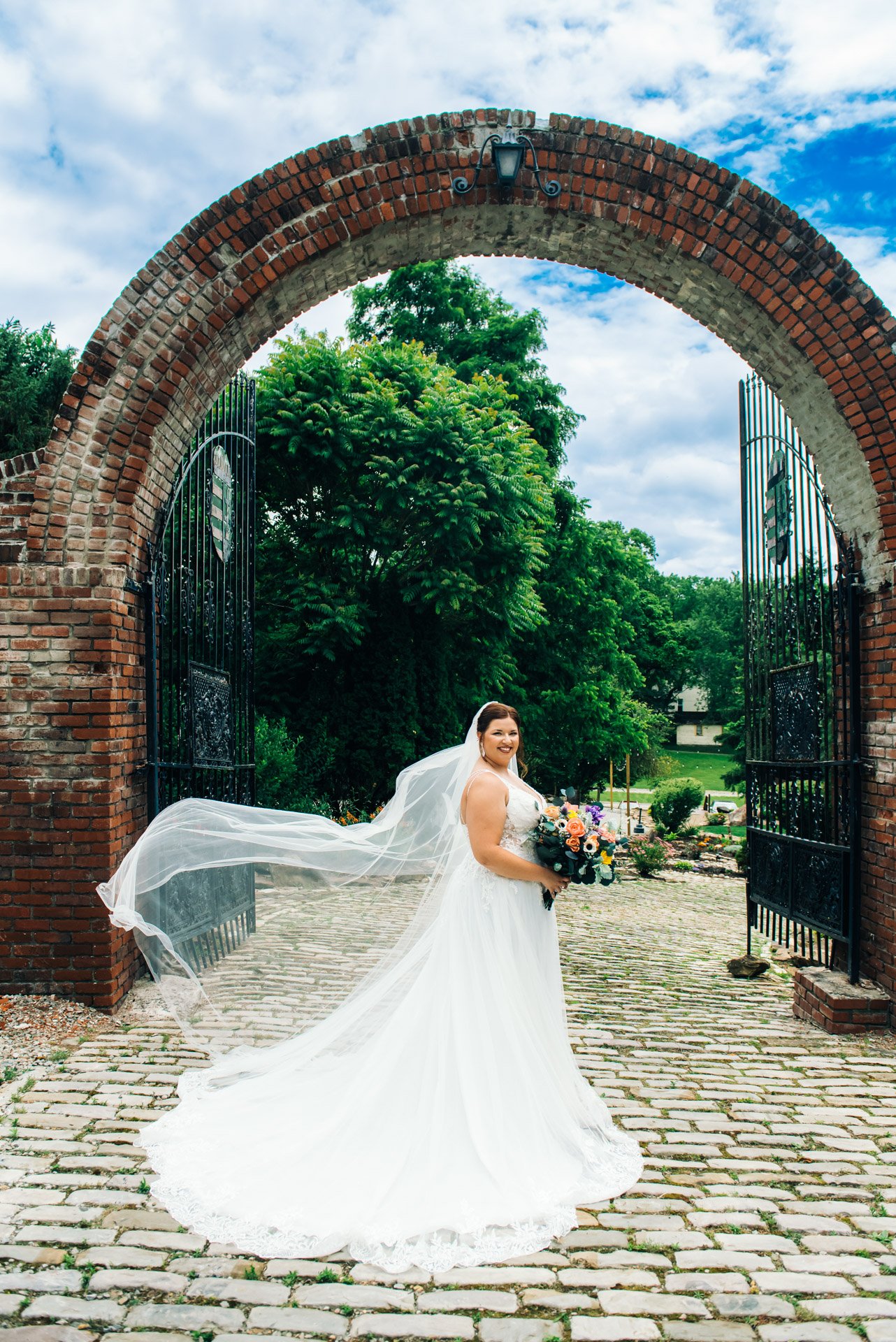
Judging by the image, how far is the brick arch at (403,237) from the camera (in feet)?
20.6

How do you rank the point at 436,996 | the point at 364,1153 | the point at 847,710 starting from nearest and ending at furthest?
1. the point at 364,1153
2. the point at 436,996
3. the point at 847,710

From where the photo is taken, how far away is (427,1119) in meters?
3.98

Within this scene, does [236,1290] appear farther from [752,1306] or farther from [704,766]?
[704,766]

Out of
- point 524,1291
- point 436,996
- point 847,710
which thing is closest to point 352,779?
point 847,710

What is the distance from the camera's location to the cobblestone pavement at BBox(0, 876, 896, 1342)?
2.93 m

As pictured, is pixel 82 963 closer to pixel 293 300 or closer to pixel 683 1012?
pixel 683 1012

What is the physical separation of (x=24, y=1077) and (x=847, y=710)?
5.49 m

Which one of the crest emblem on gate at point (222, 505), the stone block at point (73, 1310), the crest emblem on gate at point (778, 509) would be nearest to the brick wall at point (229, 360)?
the crest emblem on gate at point (778, 509)

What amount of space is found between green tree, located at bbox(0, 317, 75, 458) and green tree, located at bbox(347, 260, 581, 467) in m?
7.48

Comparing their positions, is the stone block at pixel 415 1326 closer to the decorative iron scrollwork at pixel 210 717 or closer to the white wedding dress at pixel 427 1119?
the white wedding dress at pixel 427 1119

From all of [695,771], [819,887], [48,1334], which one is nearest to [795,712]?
[819,887]

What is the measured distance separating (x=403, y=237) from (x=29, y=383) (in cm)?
1439

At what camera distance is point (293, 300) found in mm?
7055

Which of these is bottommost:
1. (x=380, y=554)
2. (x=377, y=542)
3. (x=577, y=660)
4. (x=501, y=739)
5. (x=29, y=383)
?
(x=501, y=739)
